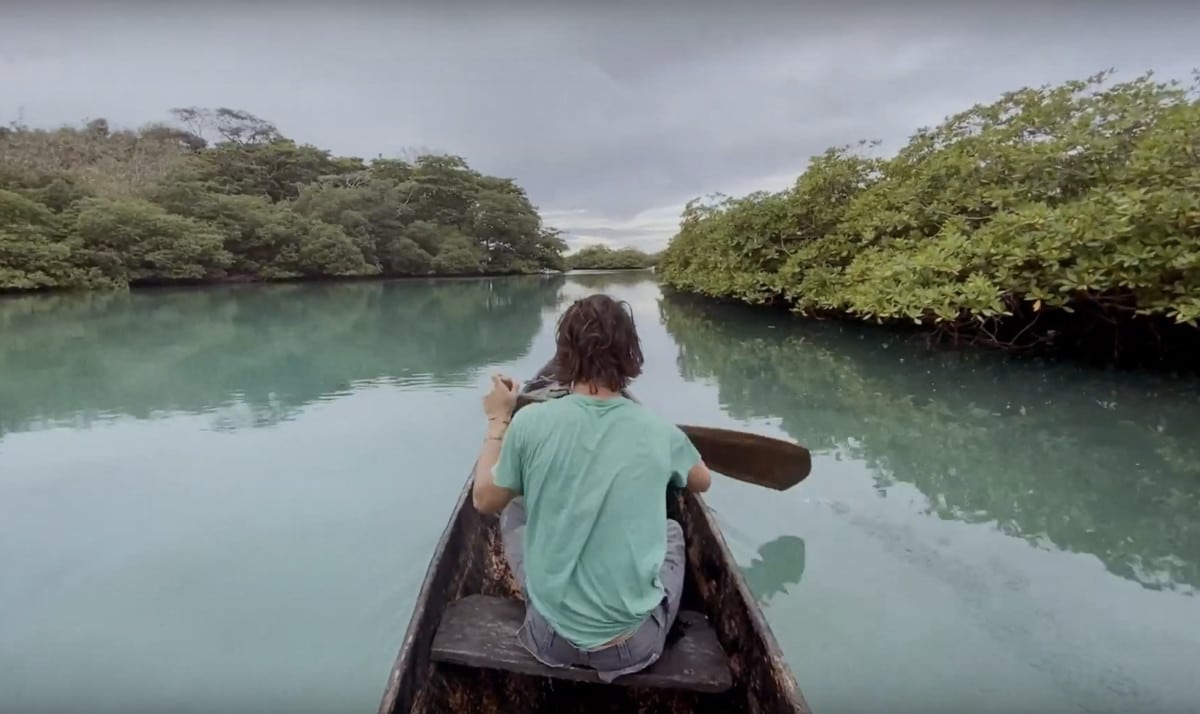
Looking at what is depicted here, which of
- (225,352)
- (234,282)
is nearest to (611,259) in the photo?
(234,282)

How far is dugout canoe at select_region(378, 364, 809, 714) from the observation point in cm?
119

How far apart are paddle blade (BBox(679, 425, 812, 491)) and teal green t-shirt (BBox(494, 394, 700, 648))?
4.52 ft

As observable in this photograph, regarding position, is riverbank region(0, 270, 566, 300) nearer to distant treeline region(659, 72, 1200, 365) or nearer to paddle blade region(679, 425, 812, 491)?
distant treeline region(659, 72, 1200, 365)

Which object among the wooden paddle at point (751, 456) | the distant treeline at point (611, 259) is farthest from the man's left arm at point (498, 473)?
the distant treeline at point (611, 259)

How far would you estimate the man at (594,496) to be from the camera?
3.58 ft

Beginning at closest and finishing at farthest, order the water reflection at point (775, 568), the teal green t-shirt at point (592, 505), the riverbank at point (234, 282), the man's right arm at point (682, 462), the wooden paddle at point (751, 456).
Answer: the teal green t-shirt at point (592, 505) → the man's right arm at point (682, 462) → the water reflection at point (775, 568) → the wooden paddle at point (751, 456) → the riverbank at point (234, 282)

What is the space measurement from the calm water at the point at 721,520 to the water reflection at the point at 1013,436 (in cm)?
2

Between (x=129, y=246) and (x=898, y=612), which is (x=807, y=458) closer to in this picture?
(x=898, y=612)

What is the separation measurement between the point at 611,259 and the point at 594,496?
41801mm

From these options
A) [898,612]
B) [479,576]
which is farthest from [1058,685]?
[479,576]

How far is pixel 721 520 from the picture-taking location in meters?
2.70

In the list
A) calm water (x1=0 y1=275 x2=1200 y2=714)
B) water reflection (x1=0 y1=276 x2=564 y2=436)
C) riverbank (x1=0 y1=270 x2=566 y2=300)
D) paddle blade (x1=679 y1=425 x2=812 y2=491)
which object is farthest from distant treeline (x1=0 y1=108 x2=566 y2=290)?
paddle blade (x1=679 y1=425 x2=812 y2=491)

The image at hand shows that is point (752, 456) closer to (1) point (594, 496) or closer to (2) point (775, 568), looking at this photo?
(2) point (775, 568)

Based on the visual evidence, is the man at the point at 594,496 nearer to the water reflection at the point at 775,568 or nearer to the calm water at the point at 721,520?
the calm water at the point at 721,520
